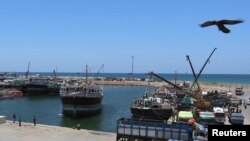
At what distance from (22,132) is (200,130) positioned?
54.7 ft

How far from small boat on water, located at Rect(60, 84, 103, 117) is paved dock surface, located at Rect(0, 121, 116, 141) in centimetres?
2451

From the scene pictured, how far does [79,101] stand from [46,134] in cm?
2976

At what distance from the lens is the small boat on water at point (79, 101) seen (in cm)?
6694

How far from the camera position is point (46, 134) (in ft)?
124

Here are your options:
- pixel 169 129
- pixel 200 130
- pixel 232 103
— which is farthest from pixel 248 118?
pixel 169 129

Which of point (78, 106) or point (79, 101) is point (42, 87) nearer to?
point (79, 101)

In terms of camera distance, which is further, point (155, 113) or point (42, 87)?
point (42, 87)

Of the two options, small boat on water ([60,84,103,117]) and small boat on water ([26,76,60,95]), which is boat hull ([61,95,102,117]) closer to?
small boat on water ([60,84,103,117])

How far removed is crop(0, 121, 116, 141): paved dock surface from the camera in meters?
35.9

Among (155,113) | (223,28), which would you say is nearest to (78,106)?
(155,113)

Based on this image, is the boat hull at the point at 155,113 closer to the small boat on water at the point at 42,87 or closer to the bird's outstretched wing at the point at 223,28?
the bird's outstretched wing at the point at 223,28

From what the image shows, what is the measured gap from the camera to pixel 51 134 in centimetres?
3788

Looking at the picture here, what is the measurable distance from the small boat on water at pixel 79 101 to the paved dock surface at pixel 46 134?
24508 mm

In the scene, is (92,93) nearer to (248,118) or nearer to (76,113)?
(76,113)
